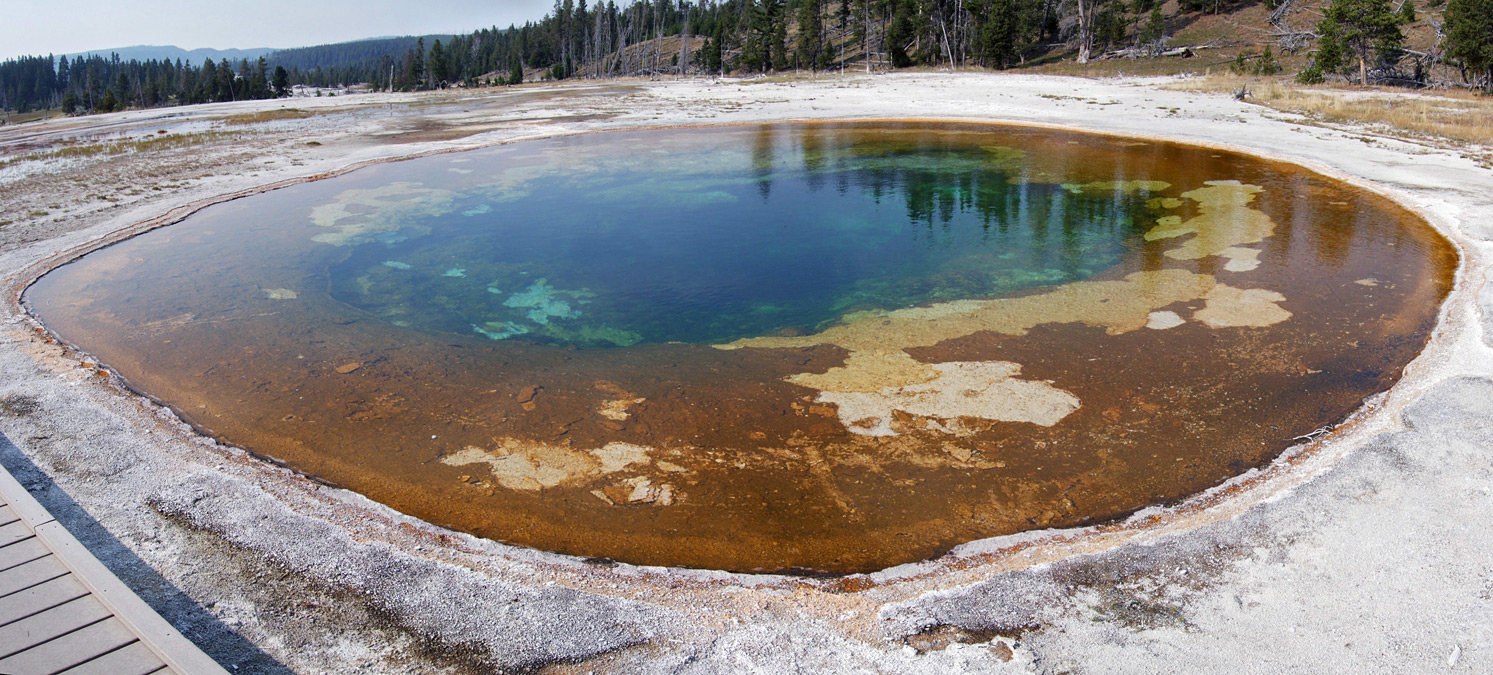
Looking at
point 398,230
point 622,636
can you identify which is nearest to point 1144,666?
point 622,636

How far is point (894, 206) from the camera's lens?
45.4ft

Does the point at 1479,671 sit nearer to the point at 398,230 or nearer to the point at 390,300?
the point at 390,300

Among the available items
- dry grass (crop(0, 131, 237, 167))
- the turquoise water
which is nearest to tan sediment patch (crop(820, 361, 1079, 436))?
→ the turquoise water

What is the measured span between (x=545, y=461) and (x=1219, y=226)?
10.3 m

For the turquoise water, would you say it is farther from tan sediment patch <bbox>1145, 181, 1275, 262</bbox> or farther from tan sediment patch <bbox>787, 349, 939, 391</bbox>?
tan sediment patch <bbox>787, 349, 939, 391</bbox>

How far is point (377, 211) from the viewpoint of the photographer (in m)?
14.0

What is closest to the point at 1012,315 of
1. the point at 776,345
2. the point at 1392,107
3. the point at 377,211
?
the point at 776,345

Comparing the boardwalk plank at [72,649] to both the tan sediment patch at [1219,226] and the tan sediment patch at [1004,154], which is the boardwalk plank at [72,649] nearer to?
the tan sediment patch at [1219,226]

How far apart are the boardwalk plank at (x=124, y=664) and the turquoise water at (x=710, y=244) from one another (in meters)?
5.21

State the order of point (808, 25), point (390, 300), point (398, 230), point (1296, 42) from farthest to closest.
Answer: point (808, 25)
point (1296, 42)
point (398, 230)
point (390, 300)

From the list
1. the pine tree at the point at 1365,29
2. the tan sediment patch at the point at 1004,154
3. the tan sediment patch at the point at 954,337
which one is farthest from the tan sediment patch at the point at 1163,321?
the pine tree at the point at 1365,29

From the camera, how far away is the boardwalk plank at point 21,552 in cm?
360

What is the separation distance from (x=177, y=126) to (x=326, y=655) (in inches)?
1330

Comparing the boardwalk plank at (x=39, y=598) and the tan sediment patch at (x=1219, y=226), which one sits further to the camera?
the tan sediment patch at (x=1219, y=226)
